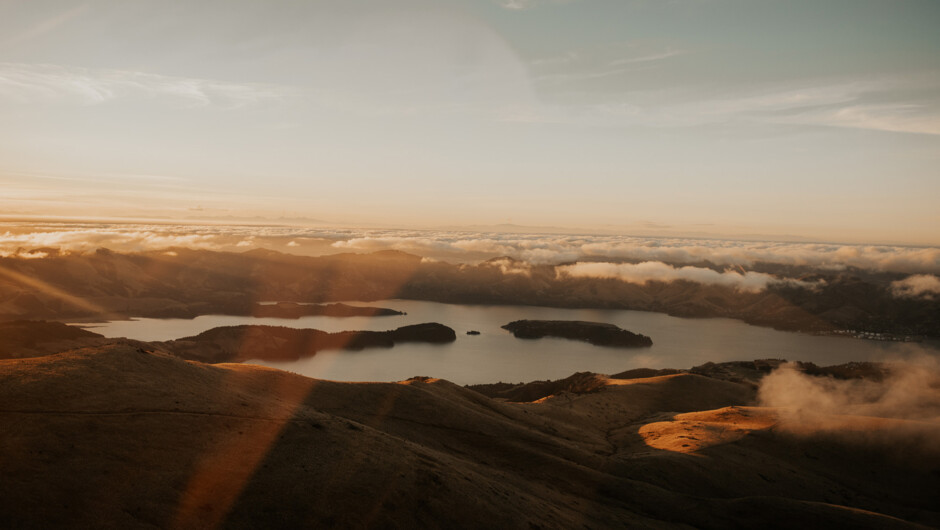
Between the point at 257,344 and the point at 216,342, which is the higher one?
the point at 216,342

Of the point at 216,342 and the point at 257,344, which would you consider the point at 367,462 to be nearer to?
the point at 216,342

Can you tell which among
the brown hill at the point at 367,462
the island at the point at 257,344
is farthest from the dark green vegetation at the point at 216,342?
the brown hill at the point at 367,462

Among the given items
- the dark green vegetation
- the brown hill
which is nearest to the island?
the dark green vegetation

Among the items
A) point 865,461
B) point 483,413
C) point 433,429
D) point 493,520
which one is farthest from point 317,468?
point 865,461

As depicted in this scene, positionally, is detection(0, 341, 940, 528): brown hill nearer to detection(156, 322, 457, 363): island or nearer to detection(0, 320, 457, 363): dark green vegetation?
detection(0, 320, 457, 363): dark green vegetation

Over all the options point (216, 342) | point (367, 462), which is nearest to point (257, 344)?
point (216, 342)

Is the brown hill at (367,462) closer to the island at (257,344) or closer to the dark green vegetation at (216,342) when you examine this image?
the dark green vegetation at (216,342)

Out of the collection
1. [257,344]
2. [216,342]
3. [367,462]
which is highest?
[367,462]

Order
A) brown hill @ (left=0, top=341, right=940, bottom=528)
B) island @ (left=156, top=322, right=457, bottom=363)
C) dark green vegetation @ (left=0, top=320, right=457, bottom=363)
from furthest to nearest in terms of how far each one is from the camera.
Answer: island @ (left=156, top=322, right=457, bottom=363) → dark green vegetation @ (left=0, top=320, right=457, bottom=363) → brown hill @ (left=0, top=341, right=940, bottom=528)

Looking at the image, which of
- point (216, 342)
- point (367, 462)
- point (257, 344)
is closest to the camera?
point (367, 462)
